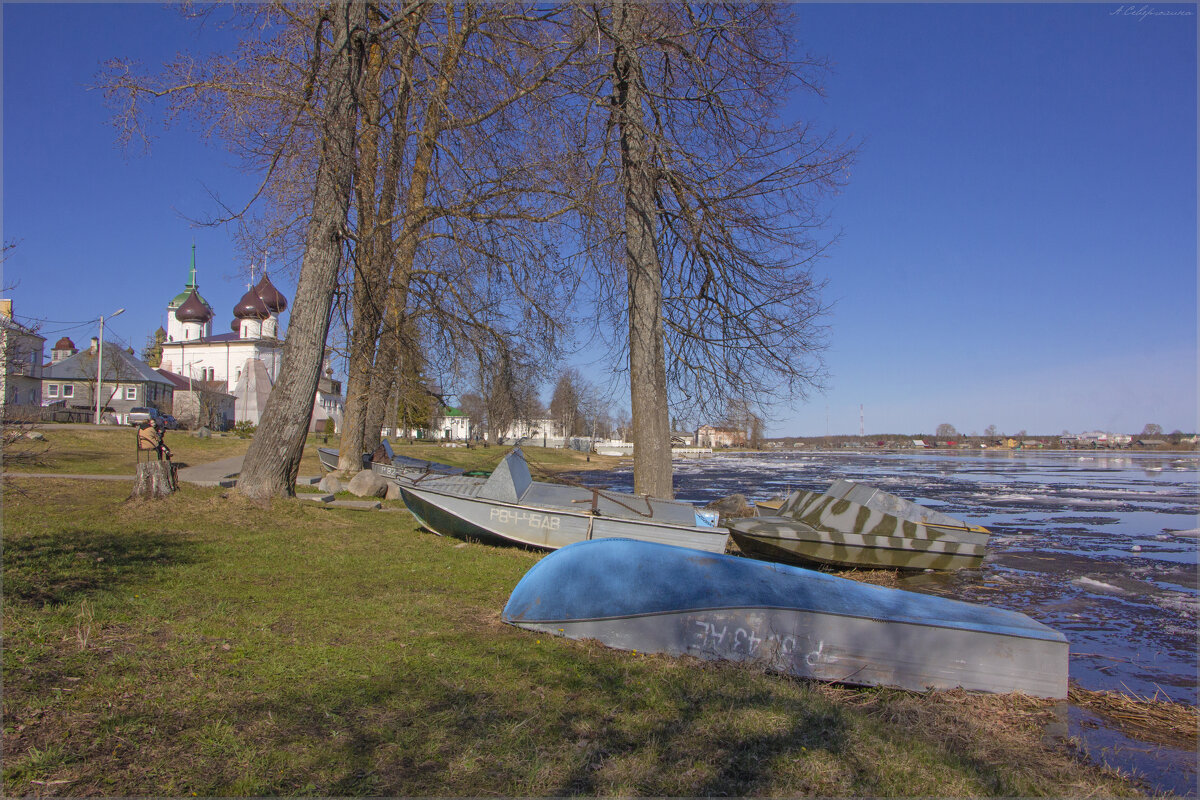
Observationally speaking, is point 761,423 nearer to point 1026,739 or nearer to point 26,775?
point 1026,739

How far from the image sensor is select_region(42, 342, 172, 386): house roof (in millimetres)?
51400

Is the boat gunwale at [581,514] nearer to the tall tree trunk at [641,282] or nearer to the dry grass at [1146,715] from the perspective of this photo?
the tall tree trunk at [641,282]

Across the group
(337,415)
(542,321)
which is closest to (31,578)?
(542,321)

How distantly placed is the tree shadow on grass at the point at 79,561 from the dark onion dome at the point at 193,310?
82.2 metres

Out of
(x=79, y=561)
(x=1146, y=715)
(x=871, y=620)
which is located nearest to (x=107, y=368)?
(x=79, y=561)

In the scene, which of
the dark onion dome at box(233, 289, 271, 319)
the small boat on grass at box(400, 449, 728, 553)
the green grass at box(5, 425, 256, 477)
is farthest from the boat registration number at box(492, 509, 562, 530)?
the dark onion dome at box(233, 289, 271, 319)

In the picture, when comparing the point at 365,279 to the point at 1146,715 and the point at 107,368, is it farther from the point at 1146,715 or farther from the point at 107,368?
the point at 107,368

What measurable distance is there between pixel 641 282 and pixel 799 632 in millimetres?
8072

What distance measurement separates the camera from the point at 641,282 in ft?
39.5

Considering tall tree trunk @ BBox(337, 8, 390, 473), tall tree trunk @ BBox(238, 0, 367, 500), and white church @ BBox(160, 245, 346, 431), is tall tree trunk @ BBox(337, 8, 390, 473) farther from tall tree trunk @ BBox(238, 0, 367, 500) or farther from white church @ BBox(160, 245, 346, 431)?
white church @ BBox(160, 245, 346, 431)

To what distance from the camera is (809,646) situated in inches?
195

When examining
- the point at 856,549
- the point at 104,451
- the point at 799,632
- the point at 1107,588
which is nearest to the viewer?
the point at 799,632

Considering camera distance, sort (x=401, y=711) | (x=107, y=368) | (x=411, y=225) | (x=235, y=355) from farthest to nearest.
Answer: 1. (x=235, y=355)
2. (x=107, y=368)
3. (x=411, y=225)
4. (x=401, y=711)

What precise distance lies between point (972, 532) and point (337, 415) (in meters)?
69.8
